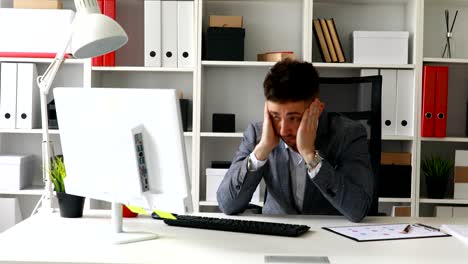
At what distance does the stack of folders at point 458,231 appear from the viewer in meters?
1.91

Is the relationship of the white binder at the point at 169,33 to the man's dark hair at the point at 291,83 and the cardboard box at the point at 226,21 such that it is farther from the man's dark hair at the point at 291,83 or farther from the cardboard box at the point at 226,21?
the man's dark hair at the point at 291,83

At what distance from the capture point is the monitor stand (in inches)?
72.5

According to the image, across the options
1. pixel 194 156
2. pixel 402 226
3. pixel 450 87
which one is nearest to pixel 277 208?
pixel 402 226

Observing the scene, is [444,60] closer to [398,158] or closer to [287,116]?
[398,158]

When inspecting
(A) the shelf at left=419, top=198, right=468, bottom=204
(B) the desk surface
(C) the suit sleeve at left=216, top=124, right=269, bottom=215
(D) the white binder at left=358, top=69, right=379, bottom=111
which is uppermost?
A: (D) the white binder at left=358, top=69, right=379, bottom=111

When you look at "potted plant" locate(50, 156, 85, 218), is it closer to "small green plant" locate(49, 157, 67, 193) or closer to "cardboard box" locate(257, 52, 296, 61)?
"small green plant" locate(49, 157, 67, 193)

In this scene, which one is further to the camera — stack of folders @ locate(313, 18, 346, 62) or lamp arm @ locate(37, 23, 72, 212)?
stack of folders @ locate(313, 18, 346, 62)

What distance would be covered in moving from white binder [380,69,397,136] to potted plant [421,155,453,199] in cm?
31

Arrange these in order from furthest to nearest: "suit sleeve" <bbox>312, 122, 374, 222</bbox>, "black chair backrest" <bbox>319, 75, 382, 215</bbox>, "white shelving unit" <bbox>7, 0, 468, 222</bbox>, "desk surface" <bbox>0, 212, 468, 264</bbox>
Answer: "white shelving unit" <bbox>7, 0, 468, 222</bbox> < "black chair backrest" <bbox>319, 75, 382, 215</bbox> < "suit sleeve" <bbox>312, 122, 374, 222</bbox> < "desk surface" <bbox>0, 212, 468, 264</bbox>

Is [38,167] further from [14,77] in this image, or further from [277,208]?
[277,208]

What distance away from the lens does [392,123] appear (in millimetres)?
3641

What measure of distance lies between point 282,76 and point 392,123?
159cm

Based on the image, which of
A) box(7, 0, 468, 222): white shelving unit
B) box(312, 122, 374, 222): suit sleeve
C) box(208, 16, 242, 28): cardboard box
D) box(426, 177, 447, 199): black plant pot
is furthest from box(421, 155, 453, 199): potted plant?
box(312, 122, 374, 222): suit sleeve

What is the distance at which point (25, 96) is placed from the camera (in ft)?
12.1
